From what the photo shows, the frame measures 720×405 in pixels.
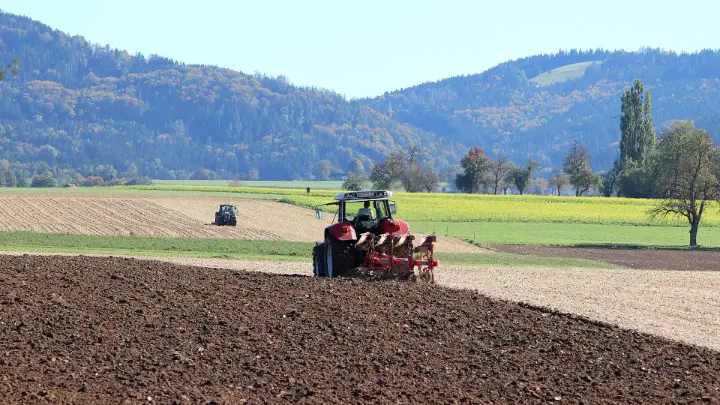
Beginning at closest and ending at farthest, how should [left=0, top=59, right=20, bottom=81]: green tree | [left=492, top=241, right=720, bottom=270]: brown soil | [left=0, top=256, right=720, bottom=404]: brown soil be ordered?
[left=0, top=256, right=720, bottom=404]: brown soil < [left=0, top=59, right=20, bottom=81]: green tree < [left=492, top=241, right=720, bottom=270]: brown soil

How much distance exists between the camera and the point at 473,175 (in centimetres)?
13612

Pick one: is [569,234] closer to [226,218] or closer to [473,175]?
[226,218]

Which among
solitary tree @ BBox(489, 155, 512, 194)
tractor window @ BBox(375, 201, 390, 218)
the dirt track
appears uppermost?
solitary tree @ BBox(489, 155, 512, 194)

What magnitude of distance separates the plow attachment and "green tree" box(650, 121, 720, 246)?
38.8 meters

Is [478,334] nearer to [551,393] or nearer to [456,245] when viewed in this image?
[551,393]

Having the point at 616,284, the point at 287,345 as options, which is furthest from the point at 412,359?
the point at 616,284

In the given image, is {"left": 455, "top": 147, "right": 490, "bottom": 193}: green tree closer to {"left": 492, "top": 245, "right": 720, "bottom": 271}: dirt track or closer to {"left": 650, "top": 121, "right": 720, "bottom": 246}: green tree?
{"left": 650, "top": 121, "right": 720, "bottom": 246}: green tree

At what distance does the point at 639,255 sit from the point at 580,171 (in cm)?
8756

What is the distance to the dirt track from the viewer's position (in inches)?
1734

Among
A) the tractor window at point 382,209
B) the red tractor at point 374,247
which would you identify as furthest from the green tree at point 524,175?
the red tractor at point 374,247

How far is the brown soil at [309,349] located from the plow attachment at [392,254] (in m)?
2.20

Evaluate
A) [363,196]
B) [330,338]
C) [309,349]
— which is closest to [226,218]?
[363,196]

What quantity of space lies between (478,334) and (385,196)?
26.5ft

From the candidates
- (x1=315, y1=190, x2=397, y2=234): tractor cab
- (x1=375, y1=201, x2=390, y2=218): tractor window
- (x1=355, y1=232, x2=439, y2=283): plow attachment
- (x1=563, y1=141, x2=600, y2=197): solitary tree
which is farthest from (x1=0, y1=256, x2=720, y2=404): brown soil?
(x1=563, y1=141, x2=600, y2=197): solitary tree
